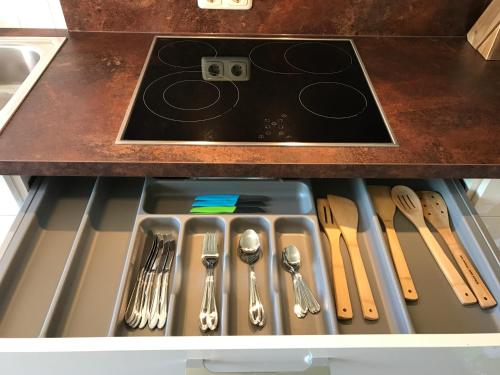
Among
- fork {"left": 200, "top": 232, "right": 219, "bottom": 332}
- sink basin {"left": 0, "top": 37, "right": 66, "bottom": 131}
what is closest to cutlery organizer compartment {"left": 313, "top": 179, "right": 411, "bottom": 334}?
fork {"left": 200, "top": 232, "right": 219, "bottom": 332}

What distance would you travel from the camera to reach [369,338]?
1.75ft

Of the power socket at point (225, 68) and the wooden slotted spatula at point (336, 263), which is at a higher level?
the power socket at point (225, 68)

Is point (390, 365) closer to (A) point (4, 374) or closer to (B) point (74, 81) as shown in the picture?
(A) point (4, 374)

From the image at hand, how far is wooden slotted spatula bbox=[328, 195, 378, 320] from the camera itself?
72cm

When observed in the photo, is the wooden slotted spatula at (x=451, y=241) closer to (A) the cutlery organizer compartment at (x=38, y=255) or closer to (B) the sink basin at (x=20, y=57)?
(A) the cutlery organizer compartment at (x=38, y=255)

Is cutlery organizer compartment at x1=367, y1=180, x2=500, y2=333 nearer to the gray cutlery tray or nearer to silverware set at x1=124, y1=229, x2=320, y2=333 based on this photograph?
the gray cutlery tray

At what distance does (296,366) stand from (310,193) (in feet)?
1.35

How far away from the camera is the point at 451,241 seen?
823 mm

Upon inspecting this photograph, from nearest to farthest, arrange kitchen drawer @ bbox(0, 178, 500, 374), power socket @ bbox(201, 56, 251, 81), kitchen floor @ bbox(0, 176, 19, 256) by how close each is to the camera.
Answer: kitchen drawer @ bbox(0, 178, 500, 374) < kitchen floor @ bbox(0, 176, 19, 256) < power socket @ bbox(201, 56, 251, 81)

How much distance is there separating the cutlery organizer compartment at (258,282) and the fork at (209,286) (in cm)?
4

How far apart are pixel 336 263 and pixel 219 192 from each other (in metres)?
0.32

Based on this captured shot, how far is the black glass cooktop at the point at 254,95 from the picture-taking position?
802 millimetres

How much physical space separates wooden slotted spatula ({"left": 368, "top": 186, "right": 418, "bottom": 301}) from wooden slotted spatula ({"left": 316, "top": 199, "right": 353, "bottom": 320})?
11 centimetres

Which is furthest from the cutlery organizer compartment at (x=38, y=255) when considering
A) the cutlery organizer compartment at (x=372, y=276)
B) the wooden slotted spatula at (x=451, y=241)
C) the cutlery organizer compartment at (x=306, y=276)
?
the wooden slotted spatula at (x=451, y=241)
